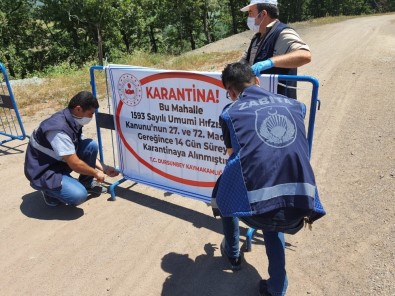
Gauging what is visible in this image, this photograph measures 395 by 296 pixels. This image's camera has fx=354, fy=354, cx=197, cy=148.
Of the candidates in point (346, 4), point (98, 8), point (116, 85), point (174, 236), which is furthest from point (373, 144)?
point (346, 4)

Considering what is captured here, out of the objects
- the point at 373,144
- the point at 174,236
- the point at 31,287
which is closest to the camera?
the point at 31,287

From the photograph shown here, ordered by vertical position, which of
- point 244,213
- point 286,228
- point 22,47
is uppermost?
A: point 244,213

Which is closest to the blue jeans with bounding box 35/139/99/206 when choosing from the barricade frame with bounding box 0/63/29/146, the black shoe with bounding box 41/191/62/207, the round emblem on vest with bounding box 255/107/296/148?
the black shoe with bounding box 41/191/62/207

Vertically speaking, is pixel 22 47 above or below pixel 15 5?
below

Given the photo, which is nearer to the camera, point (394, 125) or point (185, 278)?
point (185, 278)

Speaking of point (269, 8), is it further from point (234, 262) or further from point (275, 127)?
point (234, 262)

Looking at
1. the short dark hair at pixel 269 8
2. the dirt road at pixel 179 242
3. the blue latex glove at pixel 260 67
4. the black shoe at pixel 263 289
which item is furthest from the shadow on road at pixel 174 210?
the short dark hair at pixel 269 8

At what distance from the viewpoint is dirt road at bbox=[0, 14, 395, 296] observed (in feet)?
9.57

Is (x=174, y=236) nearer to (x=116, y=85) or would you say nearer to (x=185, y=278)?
(x=185, y=278)

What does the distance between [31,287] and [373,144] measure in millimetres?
4887

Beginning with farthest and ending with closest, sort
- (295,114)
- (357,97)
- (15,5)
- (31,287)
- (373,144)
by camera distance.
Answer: (15,5) → (357,97) → (373,144) → (31,287) → (295,114)

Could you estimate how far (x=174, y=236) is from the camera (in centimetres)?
355

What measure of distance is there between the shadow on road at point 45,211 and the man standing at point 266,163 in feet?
7.66

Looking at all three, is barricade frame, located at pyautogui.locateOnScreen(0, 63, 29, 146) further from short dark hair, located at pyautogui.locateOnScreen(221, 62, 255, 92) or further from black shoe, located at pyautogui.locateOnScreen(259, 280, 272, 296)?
black shoe, located at pyautogui.locateOnScreen(259, 280, 272, 296)
